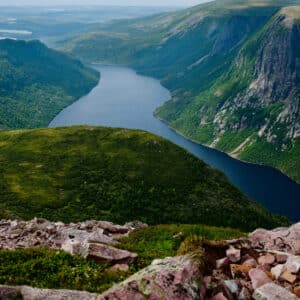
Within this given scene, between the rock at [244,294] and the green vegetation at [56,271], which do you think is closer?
the rock at [244,294]

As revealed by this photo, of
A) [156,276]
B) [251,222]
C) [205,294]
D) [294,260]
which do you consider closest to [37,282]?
[156,276]

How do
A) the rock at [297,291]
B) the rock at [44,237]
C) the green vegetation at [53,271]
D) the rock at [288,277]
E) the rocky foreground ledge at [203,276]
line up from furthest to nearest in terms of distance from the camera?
1. the rock at [44,237]
2. the green vegetation at [53,271]
3. the rock at [288,277]
4. the rock at [297,291]
5. the rocky foreground ledge at [203,276]

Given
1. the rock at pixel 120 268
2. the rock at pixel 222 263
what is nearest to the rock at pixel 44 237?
the rock at pixel 120 268

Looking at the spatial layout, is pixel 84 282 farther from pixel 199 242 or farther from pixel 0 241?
pixel 0 241

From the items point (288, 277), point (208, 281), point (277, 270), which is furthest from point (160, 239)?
point (208, 281)

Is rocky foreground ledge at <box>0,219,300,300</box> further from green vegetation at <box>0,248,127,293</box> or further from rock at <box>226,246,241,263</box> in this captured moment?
green vegetation at <box>0,248,127,293</box>

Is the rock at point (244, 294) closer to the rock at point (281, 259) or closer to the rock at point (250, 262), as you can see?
the rock at point (250, 262)

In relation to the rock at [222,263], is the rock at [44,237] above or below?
below
